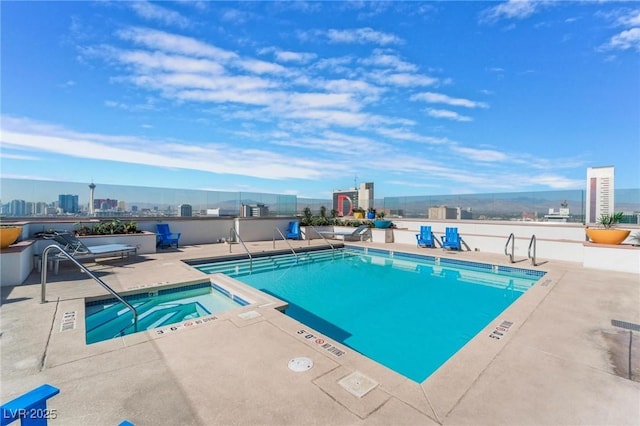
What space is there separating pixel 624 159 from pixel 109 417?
70.4ft

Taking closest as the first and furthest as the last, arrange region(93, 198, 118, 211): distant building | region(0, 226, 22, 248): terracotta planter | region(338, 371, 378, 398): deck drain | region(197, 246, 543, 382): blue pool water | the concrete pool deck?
the concrete pool deck → region(338, 371, 378, 398): deck drain → region(197, 246, 543, 382): blue pool water → region(0, 226, 22, 248): terracotta planter → region(93, 198, 118, 211): distant building

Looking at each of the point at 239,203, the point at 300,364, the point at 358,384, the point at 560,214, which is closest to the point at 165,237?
the point at 239,203

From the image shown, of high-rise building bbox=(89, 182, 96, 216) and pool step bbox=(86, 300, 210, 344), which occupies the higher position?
high-rise building bbox=(89, 182, 96, 216)

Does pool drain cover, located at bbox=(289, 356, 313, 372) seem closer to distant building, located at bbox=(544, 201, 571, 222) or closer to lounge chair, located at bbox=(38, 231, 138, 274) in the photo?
lounge chair, located at bbox=(38, 231, 138, 274)

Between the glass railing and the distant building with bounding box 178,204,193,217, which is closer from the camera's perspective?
the glass railing

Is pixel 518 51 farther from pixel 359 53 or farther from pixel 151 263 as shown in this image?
pixel 151 263

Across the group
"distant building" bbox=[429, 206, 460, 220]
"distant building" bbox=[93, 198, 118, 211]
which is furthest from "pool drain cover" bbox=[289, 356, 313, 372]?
"distant building" bbox=[429, 206, 460, 220]

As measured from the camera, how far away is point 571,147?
61.4 feet

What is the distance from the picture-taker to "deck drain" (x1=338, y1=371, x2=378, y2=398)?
2.23 m

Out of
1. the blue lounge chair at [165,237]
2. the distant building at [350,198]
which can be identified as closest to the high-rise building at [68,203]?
the blue lounge chair at [165,237]

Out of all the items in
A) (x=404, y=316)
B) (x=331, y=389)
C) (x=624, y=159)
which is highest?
(x=624, y=159)

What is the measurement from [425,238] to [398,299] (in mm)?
5511

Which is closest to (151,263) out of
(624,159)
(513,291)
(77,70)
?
(77,70)

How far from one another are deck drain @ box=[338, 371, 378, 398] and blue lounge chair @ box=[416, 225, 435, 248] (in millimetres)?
9003
